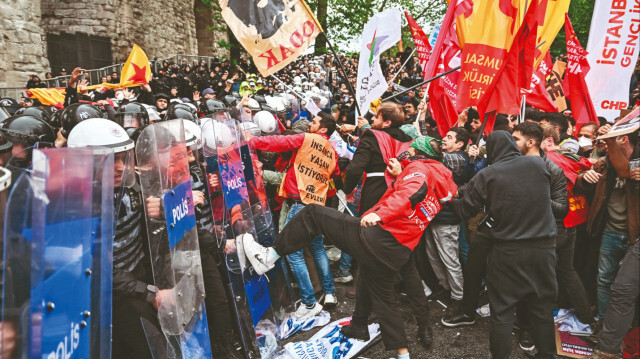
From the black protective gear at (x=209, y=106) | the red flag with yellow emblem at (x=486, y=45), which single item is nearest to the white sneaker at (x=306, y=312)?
the red flag with yellow emblem at (x=486, y=45)

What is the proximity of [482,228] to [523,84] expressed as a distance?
1.69m

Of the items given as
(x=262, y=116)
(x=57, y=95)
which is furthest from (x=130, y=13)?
(x=262, y=116)

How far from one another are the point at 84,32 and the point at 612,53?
62.3 feet

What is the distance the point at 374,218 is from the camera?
10.1 feet

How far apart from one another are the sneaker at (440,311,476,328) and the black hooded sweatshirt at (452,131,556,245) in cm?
133

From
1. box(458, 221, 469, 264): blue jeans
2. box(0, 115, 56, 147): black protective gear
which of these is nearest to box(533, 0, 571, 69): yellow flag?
box(458, 221, 469, 264): blue jeans

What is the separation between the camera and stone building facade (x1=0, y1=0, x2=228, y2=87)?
1253cm

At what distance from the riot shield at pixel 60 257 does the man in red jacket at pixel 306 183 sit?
241 cm

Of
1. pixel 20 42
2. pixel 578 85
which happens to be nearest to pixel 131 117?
pixel 578 85

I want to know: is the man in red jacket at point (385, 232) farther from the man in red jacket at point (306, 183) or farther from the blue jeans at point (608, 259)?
the blue jeans at point (608, 259)

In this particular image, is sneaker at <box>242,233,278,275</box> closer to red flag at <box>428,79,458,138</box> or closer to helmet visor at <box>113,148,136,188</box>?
helmet visor at <box>113,148,136,188</box>

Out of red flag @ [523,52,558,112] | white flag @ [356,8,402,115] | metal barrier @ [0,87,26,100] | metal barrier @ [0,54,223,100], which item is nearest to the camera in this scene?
white flag @ [356,8,402,115]

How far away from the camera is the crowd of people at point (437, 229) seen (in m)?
3.08

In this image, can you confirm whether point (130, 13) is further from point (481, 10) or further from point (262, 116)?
point (481, 10)
